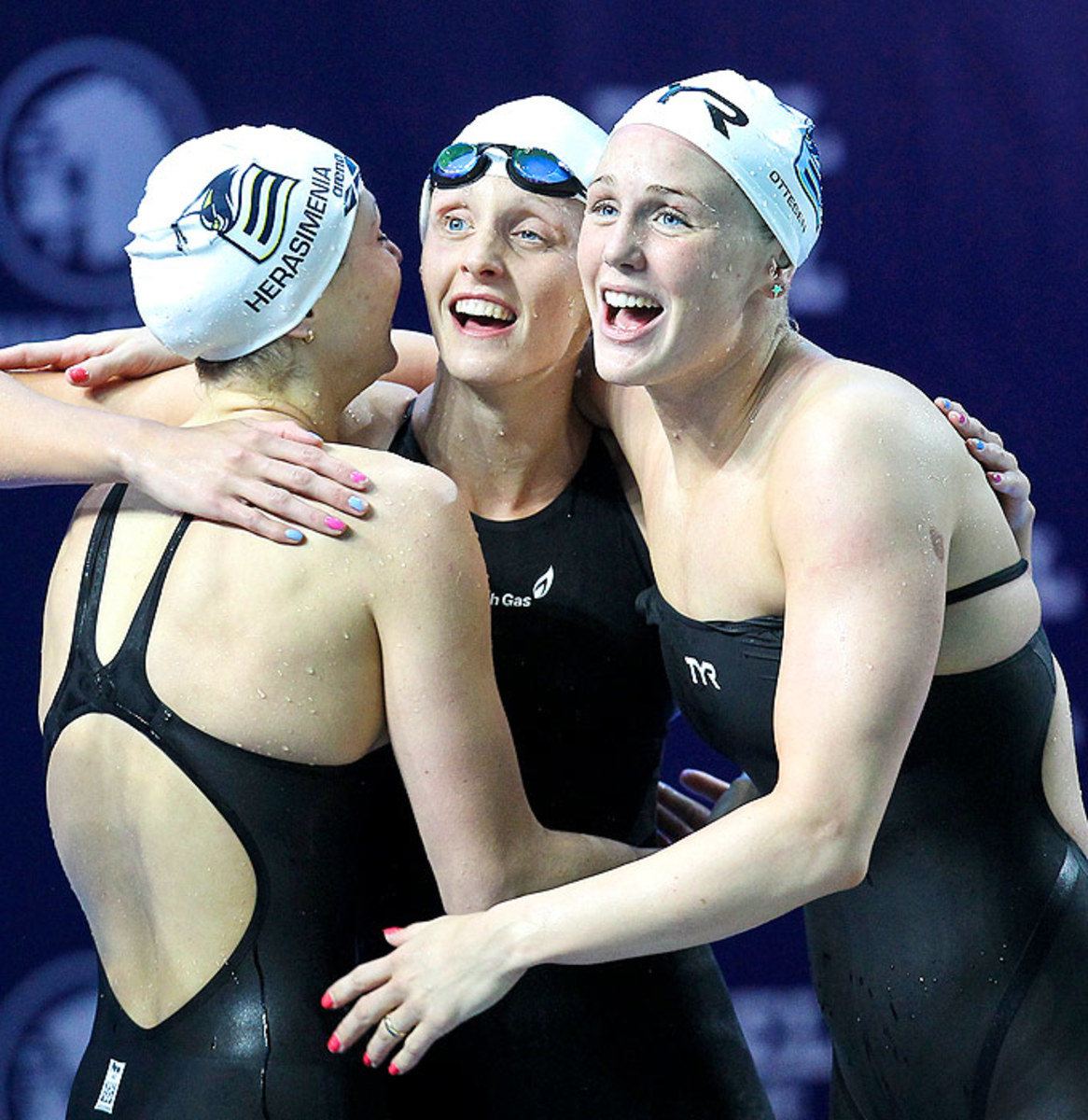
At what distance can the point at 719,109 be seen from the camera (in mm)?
1990

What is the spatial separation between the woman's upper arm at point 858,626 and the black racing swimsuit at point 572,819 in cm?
59

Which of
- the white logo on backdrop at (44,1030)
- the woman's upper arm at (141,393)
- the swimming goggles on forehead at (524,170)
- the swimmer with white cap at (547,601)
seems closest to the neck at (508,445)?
the swimmer with white cap at (547,601)

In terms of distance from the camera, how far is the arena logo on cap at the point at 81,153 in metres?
3.54

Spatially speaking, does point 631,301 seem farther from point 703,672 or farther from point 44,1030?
point 44,1030

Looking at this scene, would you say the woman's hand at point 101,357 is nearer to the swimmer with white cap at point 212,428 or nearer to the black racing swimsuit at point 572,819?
the swimmer with white cap at point 212,428

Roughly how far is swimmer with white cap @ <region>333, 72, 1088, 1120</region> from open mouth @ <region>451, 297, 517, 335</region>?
26 cm

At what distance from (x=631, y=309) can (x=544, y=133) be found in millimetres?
424

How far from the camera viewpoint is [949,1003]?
1.99 meters

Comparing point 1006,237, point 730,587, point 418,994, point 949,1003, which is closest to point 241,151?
point 730,587

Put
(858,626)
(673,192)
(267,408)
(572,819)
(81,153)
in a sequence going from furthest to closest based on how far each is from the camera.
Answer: (81,153)
(572,819)
(267,408)
(673,192)
(858,626)

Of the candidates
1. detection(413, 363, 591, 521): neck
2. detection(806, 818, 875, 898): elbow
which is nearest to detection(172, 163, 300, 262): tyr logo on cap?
detection(413, 363, 591, 521): neck

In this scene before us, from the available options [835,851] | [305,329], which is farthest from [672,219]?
[835,851]

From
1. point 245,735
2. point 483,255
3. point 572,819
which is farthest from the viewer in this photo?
point 572,819

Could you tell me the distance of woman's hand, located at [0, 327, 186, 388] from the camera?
8.00 feet
